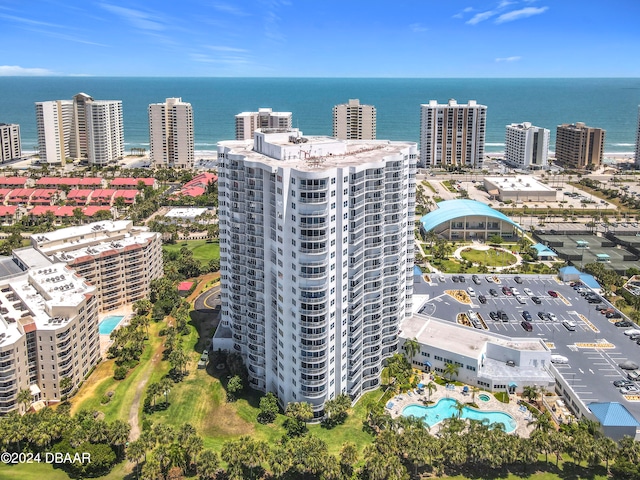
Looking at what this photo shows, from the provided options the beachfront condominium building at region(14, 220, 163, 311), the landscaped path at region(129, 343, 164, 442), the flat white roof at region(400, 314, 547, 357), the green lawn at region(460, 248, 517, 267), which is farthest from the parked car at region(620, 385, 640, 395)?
the beachfront condominium building at region(14, 220, 163, 311)

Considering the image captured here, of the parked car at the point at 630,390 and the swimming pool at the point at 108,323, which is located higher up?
the swimming pool at the point at 108,323

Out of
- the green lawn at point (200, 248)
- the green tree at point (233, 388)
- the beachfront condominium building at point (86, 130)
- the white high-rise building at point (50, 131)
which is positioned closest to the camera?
the green tree at point (233, 388)

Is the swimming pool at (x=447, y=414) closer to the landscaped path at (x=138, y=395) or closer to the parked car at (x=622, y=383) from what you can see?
the parked car at (x=622, y=383)

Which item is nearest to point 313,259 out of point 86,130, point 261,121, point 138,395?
point 138,395

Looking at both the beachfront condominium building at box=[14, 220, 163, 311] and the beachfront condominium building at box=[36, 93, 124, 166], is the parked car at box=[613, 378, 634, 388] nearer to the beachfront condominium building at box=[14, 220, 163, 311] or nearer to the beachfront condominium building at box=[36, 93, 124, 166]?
the beachfront condominium building at box=[14, 220, 163, 311]

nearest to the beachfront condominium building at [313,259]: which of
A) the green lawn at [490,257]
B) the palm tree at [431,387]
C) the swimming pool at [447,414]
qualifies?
the palm tree at [431,387]

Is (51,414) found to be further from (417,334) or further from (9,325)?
(417,334)
